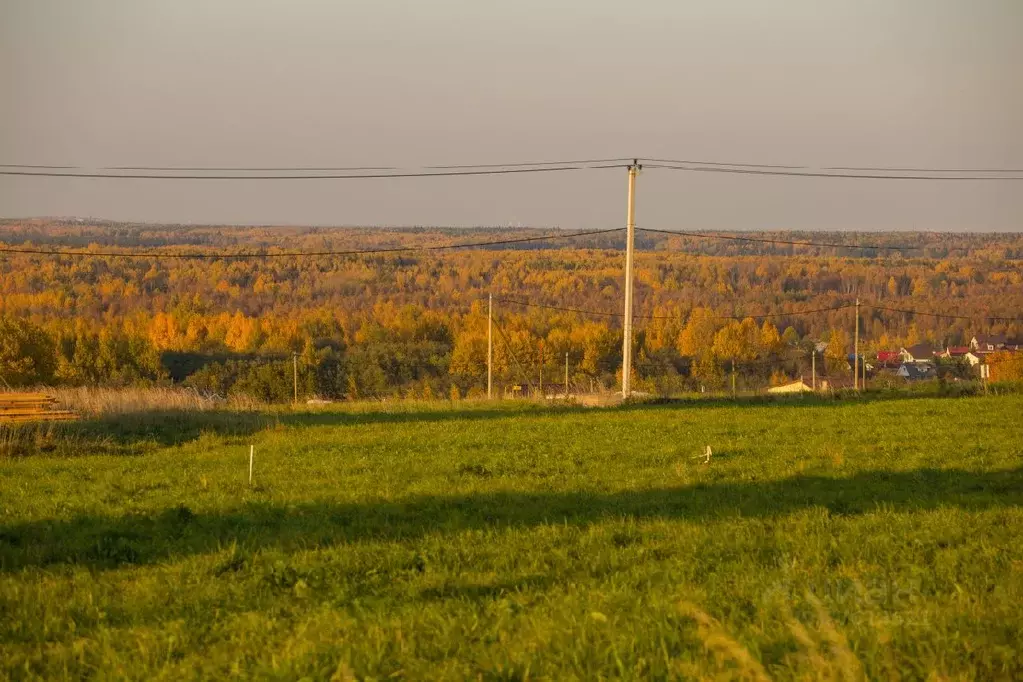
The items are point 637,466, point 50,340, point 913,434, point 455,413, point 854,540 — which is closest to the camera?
point 854,540

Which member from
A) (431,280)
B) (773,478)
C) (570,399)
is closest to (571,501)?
(773,478)

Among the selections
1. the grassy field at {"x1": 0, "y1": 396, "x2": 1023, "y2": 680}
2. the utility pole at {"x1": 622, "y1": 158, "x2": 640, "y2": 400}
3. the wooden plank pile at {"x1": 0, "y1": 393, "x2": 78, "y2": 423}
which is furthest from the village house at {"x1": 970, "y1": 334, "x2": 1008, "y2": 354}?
the wooden plank pile at {"x1": 0, "y1": 393, "x2": 78, "y2": 423}

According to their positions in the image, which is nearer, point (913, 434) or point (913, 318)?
point (913, 434)

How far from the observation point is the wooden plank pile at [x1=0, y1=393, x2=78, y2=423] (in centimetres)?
2455

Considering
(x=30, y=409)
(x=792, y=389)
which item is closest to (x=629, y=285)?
(x=792, y=389)

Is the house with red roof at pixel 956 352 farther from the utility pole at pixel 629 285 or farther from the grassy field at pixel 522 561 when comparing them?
the grassy field at pixel 522 561

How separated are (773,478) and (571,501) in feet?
12.5

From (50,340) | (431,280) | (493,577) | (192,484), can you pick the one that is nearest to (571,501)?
(493,577)

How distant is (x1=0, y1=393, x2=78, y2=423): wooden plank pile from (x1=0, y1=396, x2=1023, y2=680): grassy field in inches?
168

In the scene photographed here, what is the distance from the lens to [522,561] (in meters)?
9.41

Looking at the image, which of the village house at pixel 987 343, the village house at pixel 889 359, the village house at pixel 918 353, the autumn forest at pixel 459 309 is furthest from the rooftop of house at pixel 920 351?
the village house at pixel 987 343

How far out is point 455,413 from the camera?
99.4ft

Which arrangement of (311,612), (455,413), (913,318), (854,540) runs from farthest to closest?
(913,318) < (455,413) < (854,540) < (311,612)

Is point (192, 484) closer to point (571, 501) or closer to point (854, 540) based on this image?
point (571, 501)
